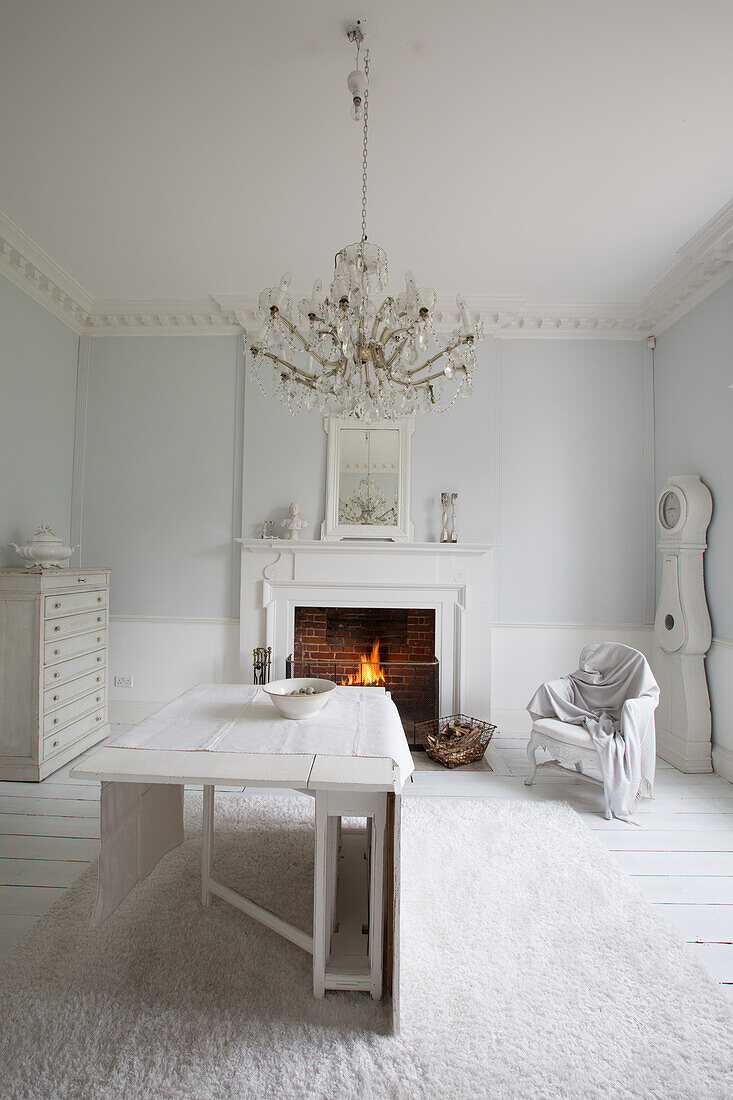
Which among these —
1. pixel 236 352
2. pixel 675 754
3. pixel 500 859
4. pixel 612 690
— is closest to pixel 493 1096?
pixel 500 859

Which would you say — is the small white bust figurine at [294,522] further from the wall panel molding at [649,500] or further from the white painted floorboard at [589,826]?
the wall panel molding at [649,500]

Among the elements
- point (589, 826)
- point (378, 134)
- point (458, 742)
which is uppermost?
point (378, 134)

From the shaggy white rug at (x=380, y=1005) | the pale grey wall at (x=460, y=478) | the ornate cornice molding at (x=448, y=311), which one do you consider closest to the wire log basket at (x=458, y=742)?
the pale grey wall at (x=460, y=478)

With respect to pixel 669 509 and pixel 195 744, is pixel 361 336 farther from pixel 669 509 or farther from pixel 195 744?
pixel 669 509

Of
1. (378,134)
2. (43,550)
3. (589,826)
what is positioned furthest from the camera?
(43,550)

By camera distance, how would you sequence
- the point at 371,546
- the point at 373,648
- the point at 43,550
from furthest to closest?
the point at 373,648 → the point at 371,546 → the point at 43,550

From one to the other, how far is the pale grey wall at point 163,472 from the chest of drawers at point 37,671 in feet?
2.57

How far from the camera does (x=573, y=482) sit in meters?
4.24

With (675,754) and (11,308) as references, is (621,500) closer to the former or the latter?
(675,754)

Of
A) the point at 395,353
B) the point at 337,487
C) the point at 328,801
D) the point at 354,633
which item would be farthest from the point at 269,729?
the point at 337,487

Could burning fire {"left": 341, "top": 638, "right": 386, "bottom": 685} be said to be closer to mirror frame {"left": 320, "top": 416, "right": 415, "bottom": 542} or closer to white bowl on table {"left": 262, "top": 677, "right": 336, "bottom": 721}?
mirror frame {"left": 320, "top": 416, "right": 415, "bottom": 542}

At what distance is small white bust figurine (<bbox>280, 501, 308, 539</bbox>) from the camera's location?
13.5 feet

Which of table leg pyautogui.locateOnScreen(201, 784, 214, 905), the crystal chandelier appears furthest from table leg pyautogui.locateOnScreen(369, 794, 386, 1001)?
the crystal chandelier

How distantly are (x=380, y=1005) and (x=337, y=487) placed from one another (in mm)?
3132
